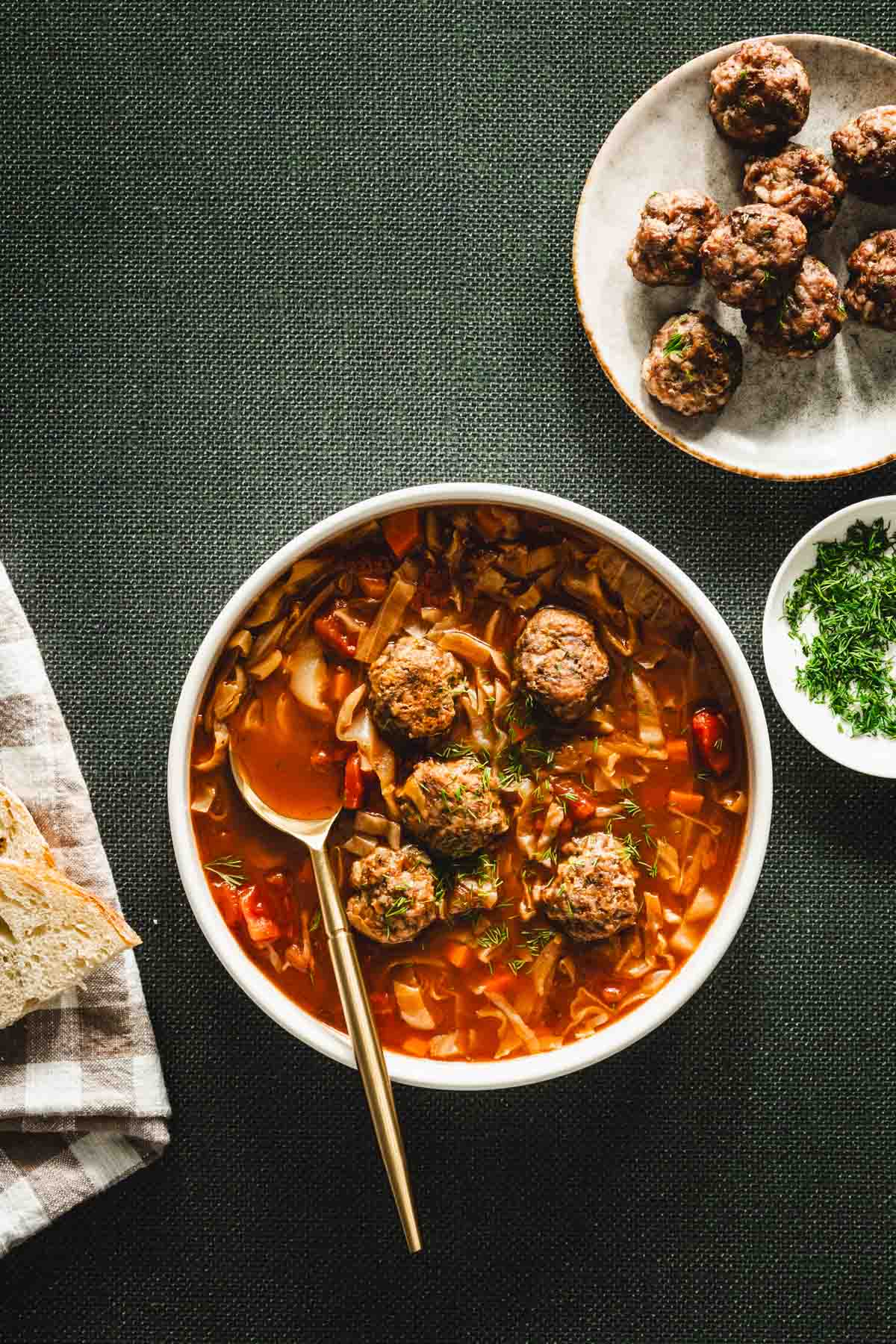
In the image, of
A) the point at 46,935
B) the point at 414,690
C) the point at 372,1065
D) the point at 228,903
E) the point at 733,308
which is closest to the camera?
the point at 372,1065

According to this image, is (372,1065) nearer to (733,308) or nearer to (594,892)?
(594,892)

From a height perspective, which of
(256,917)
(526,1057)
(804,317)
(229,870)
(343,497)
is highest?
(804,317)

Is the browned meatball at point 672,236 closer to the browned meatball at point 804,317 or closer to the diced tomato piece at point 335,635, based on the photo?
the browned meatball at point 804,317

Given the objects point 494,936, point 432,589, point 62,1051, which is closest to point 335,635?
point 432,589

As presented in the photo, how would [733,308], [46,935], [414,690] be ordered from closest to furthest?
[414,690], [46,935], [733,308]

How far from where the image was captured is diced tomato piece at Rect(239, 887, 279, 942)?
342cm

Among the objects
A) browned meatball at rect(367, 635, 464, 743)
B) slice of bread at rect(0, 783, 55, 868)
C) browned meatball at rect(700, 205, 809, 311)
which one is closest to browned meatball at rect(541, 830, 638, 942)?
browned meatball at rect(367, 635, 464, 743)

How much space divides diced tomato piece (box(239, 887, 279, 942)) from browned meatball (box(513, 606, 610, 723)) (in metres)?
1.07

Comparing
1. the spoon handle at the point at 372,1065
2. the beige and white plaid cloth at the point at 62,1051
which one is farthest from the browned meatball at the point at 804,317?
the beige and white plaid cloth at the point at 62,1051

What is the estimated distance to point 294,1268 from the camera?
148 inches

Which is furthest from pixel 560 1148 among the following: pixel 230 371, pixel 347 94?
pixel 347 94

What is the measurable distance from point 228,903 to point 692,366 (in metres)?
2.22

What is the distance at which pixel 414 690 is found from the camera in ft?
10.8

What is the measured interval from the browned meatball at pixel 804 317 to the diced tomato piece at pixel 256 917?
239 centimetres
